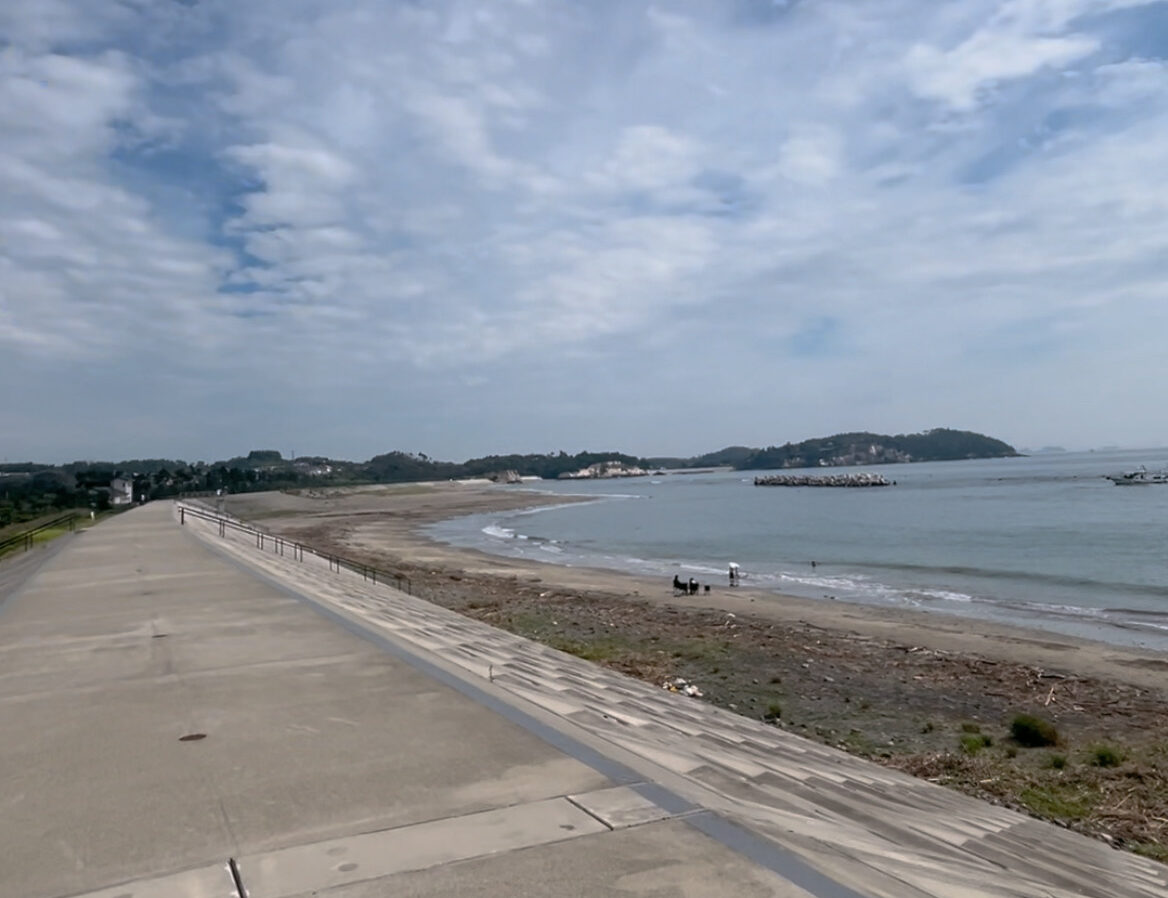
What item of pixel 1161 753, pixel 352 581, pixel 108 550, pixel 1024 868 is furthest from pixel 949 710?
pixel 108 550

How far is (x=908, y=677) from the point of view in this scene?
14.0 meters

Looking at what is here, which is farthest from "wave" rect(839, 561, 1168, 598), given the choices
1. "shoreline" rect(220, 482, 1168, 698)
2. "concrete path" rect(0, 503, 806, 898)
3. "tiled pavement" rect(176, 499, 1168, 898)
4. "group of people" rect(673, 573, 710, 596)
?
"concrete path" rect(0, 503, 806, 898)

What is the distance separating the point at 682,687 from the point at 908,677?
13.8 ft

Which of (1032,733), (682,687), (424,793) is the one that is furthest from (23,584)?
(1032,733)

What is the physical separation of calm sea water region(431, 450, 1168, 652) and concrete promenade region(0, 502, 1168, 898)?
49.1ft

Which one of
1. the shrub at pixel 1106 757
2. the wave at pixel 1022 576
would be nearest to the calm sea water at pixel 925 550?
the wave at pixel 1022 576

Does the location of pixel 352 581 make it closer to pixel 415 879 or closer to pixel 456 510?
pixel 415 879

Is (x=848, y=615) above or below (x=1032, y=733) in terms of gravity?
below

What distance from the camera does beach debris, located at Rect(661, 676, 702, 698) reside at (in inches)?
468

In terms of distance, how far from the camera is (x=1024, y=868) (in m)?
5.20

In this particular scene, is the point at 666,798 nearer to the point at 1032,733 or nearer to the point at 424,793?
the point at 424,793

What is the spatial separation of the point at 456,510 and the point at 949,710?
240ft

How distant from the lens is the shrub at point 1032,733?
401 inches

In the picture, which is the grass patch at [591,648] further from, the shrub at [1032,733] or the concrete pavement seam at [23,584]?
the concrete pavement seam at [23,584]
